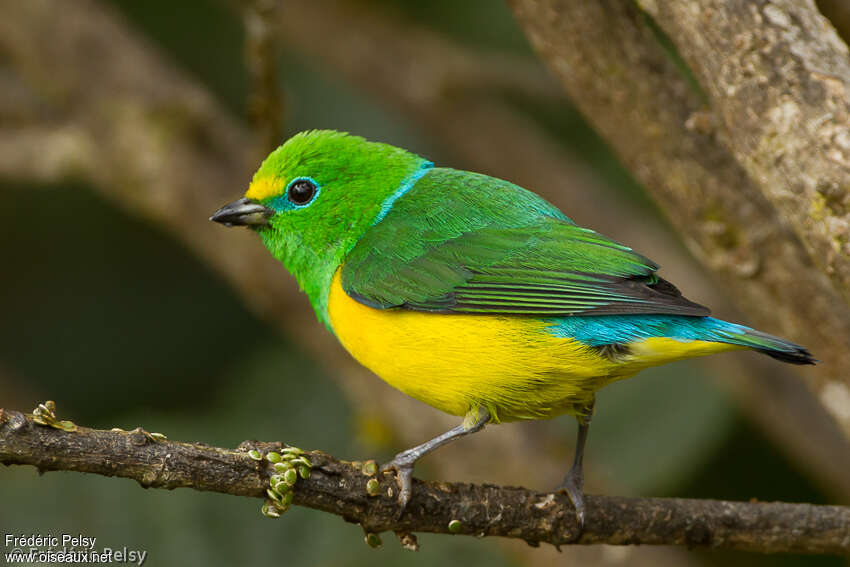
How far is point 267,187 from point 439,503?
1220mm

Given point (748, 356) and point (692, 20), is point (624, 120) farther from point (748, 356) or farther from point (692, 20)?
point (748, 356)

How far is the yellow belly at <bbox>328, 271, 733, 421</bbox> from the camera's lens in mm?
2752

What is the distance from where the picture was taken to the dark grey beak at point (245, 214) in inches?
128

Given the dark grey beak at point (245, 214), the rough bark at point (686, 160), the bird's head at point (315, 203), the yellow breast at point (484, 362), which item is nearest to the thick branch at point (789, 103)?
the rough bark at point (686, 160)

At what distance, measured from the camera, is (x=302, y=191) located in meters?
3.26

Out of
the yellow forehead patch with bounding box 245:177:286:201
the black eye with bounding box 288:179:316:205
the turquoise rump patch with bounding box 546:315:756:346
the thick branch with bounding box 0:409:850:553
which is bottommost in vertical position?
the thick branch with bounding box 0:409:850:553

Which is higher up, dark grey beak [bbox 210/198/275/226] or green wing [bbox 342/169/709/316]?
dark grey beak [bbox 210/198/275/226]

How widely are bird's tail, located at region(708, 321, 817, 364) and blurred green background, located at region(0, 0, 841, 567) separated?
2259 mm

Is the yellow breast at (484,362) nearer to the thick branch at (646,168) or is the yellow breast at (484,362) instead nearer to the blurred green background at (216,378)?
the thick branch at (646,168)

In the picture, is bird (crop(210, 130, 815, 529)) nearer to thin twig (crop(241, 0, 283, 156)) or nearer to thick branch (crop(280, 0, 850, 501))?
thick branch (crop(280, 0, 850, 501))

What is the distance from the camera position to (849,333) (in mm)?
3008

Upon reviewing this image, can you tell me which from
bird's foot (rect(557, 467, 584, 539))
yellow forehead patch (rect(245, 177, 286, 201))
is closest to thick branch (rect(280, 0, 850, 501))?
bird's foot (rect(557, 467, 584, 539))

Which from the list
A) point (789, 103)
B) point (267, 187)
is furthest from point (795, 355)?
point (267, 187)

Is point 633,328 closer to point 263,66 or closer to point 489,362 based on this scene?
point 489,362
